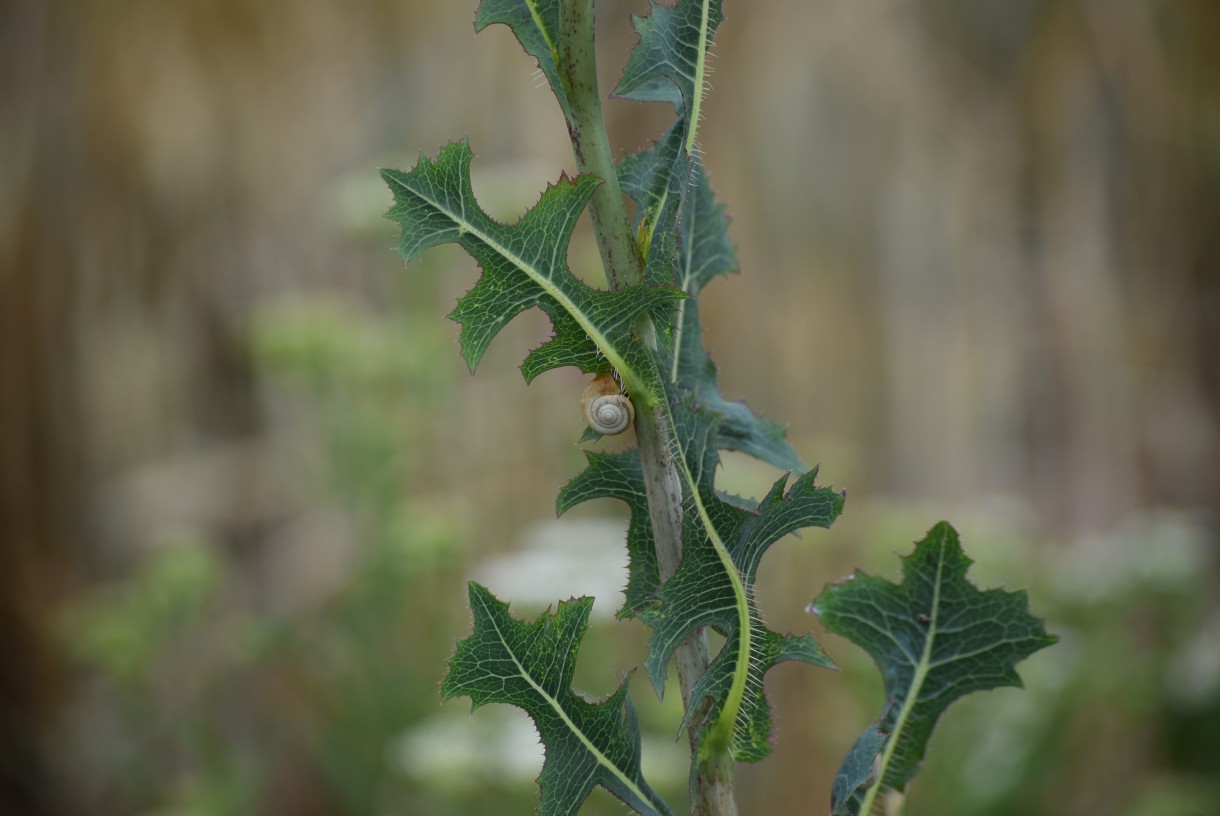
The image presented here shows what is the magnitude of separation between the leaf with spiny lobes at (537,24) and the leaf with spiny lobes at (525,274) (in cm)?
3

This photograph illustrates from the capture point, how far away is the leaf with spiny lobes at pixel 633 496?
11.5 inches

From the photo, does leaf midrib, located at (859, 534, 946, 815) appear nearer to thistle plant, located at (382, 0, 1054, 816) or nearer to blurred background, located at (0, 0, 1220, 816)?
thistle plant, located at (382, 0, 1054, 816)

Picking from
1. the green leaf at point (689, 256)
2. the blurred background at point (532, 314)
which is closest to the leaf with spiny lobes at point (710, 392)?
the green leaf at point (689, 256)

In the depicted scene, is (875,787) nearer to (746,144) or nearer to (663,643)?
(663,643)

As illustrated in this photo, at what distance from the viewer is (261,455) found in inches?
70.6

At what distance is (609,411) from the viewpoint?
269 millimetres

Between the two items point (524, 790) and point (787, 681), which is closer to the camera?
point (524, 790)

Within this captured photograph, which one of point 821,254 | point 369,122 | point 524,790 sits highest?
point 821,254

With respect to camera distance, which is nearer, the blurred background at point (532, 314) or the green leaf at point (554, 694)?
the green leaf at point (554, 694)

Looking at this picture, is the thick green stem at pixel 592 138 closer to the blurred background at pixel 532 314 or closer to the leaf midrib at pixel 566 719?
the leaf midrib at pixel 566 719

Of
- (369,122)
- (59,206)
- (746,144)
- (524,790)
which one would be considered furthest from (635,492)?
(59,206)

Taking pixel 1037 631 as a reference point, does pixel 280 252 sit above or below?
above

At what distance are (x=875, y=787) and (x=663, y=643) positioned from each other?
7cm

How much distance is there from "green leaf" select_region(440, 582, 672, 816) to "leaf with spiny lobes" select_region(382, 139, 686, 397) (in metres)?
0.06
